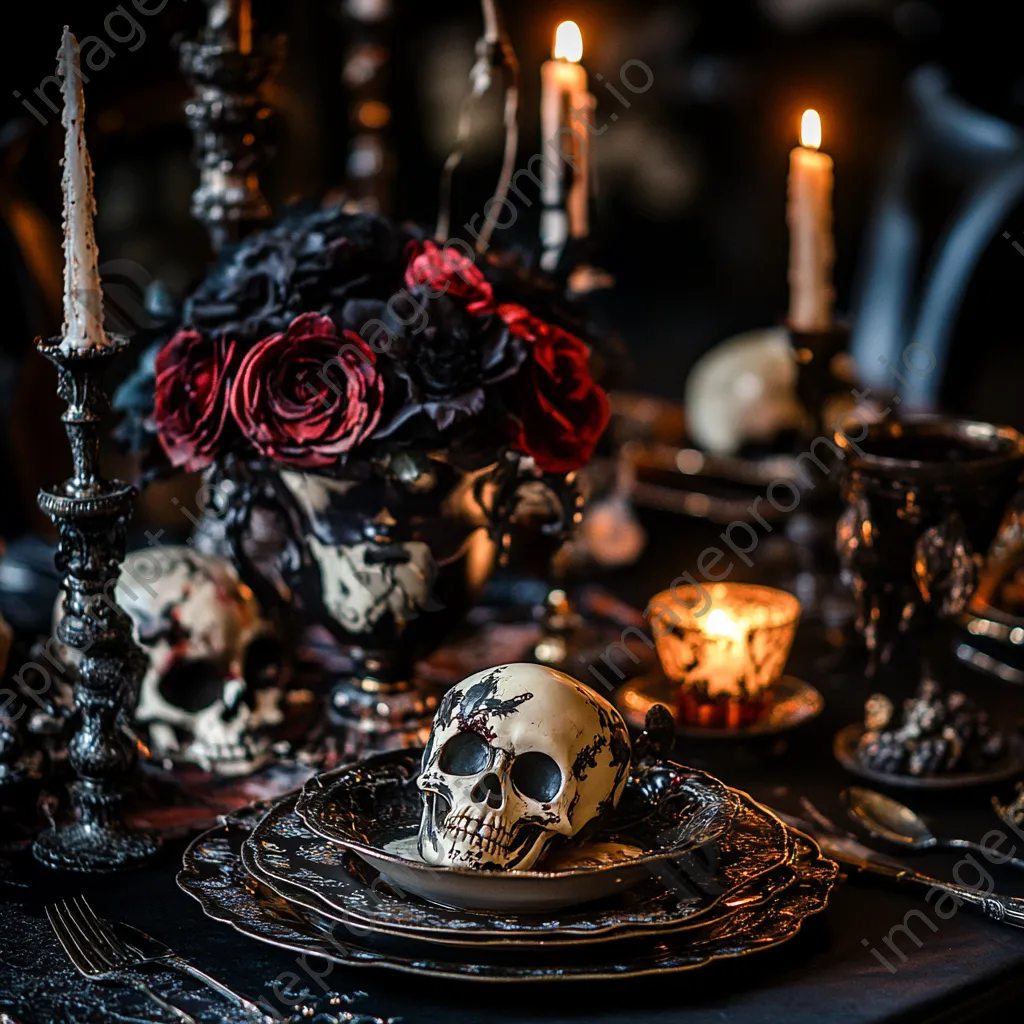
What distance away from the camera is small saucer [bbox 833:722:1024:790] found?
3.58 feet

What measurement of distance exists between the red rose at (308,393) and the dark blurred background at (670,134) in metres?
1.17

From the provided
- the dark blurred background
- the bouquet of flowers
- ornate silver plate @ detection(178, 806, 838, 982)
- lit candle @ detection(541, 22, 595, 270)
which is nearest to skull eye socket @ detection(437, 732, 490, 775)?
ornate silver plate @ detection(178, 806, 838, 982)

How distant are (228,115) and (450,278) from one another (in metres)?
0.36

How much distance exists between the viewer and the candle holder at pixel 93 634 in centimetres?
95

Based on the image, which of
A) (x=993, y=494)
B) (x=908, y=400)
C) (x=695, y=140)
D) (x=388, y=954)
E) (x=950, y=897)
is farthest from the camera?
(x=695, y=140)

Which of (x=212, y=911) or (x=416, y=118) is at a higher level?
(x=416, y=118)

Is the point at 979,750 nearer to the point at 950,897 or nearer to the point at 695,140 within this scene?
the point at 950,897

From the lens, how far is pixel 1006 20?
253 cm

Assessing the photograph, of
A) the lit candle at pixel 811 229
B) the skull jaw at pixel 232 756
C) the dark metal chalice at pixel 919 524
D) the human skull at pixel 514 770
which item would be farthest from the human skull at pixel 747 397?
the human skull at pixel 514 770

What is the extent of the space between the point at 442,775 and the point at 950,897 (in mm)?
343

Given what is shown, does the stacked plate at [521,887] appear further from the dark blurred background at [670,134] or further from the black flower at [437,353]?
the dark blurred background at [670,134]

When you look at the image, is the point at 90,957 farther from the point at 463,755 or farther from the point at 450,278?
the point at 450,278

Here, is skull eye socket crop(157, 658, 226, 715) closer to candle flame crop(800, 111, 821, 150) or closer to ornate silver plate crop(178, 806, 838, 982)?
ornate silver plate crop(178, 806, 838, 982)

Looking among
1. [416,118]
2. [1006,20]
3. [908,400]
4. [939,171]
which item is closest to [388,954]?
[908,400]
